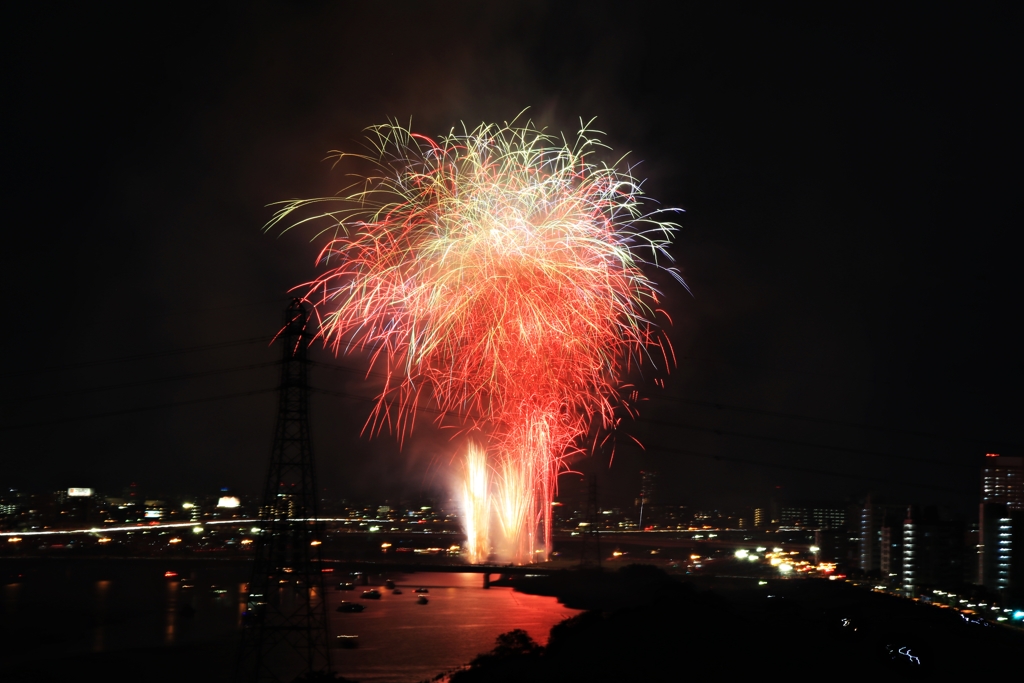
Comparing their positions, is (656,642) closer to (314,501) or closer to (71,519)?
(314,501)

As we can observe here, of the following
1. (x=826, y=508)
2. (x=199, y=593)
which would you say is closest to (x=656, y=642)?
(x=199, y=593)

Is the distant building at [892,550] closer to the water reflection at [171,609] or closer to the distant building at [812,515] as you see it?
the water reflection at [171,609]

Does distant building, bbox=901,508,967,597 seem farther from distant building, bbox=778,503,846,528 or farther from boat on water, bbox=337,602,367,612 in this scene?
distant building, bbox=778,503,846,528

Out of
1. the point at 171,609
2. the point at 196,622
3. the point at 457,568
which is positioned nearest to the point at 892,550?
the point at 457,568

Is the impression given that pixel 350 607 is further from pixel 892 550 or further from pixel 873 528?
pixel 873 528

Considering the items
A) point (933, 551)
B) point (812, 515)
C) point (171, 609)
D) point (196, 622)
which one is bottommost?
point (812, 515)
